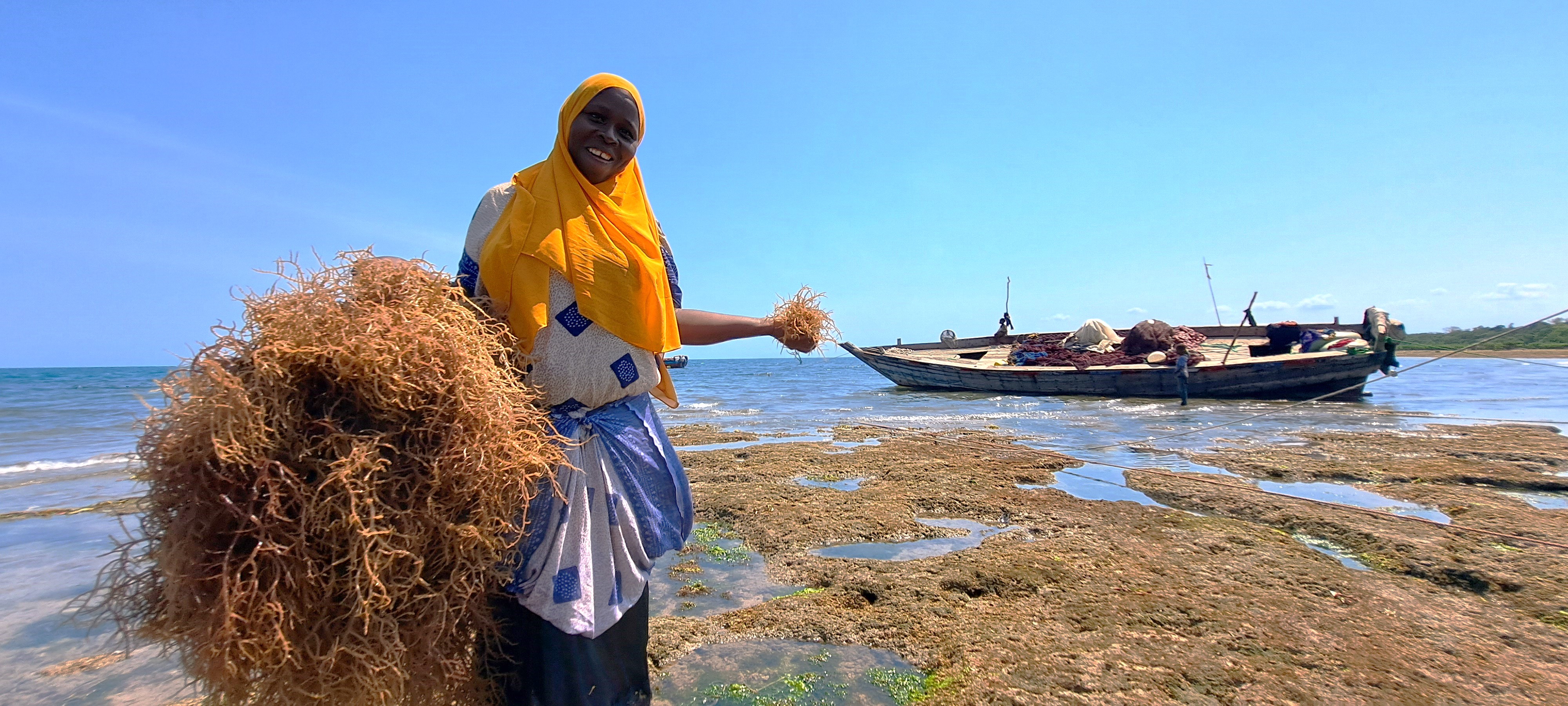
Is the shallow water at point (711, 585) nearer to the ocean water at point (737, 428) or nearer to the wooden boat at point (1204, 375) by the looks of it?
the ocean water at point (737, 428)

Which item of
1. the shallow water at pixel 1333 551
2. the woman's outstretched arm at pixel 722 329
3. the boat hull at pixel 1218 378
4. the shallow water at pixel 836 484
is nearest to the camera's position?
the woman's outstretched arm at pixel 722 329

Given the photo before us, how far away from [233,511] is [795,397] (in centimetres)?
1955

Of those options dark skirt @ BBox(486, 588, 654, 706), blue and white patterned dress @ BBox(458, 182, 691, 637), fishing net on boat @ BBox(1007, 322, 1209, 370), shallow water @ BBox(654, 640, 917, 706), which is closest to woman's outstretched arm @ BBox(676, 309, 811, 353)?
blue and white patterned dress @ BBox(458, 182, 691, 637)

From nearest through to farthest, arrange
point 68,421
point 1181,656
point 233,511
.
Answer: point 233,511 → point 1181,656 → point 68,421

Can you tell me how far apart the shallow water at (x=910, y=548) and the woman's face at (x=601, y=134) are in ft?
9.56

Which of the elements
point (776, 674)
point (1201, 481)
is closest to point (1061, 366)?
point (1201, 481)

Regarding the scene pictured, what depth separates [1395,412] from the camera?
40.9 feet

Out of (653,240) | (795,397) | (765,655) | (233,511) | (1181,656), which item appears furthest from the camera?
(795,397)

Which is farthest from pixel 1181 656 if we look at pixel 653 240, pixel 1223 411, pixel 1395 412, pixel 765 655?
pixel 1395 412

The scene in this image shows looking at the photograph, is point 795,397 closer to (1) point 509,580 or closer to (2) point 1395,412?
(2) point 1395,412

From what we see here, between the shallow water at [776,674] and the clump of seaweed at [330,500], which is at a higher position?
the clump of seaweed at [330,500]

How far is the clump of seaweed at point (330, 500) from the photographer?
1.15 meters

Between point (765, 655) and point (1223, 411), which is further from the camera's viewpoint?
point (1223, 411)

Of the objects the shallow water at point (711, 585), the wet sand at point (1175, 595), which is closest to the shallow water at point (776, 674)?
the wet sand at point (1175, 595)
